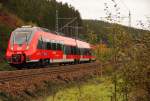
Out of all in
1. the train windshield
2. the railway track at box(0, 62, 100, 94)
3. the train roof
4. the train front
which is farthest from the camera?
the train roof

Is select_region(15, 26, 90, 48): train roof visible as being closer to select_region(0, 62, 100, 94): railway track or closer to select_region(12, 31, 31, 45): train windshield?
select_region(12, 31, 31, 45): train windshield

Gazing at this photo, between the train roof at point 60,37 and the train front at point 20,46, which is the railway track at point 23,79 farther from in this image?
the train roof at point 60,37

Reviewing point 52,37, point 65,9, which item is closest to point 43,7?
point 65,9

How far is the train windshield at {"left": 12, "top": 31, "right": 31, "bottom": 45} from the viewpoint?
33094 mm

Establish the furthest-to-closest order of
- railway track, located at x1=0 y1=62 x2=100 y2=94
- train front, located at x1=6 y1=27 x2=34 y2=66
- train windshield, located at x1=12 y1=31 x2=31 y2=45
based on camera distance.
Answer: train windshield, located at x1=12 y1=31 x2=31 y2=45 → train front, located at x1=6 y1=27 x2=34 y2=66 → railway track, located at x1=0 y1=62 x2=100 y2=94

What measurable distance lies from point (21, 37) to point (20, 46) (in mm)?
608

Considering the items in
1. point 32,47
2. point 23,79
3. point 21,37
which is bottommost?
point 23,79

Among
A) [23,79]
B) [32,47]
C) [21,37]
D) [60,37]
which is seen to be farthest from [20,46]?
[23,79]

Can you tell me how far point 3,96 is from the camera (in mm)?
19500

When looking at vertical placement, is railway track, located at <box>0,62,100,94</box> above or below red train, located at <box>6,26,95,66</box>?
below

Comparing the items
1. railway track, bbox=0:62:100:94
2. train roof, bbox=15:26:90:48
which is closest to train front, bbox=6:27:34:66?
train roof, bbox=15:26:90:48

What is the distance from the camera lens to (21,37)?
33188 mm

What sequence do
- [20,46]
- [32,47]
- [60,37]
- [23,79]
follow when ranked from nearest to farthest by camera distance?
[23,79]
[32,47]
[20,46]
[60,37]

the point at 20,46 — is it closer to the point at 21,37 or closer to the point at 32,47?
the point at 21,37
